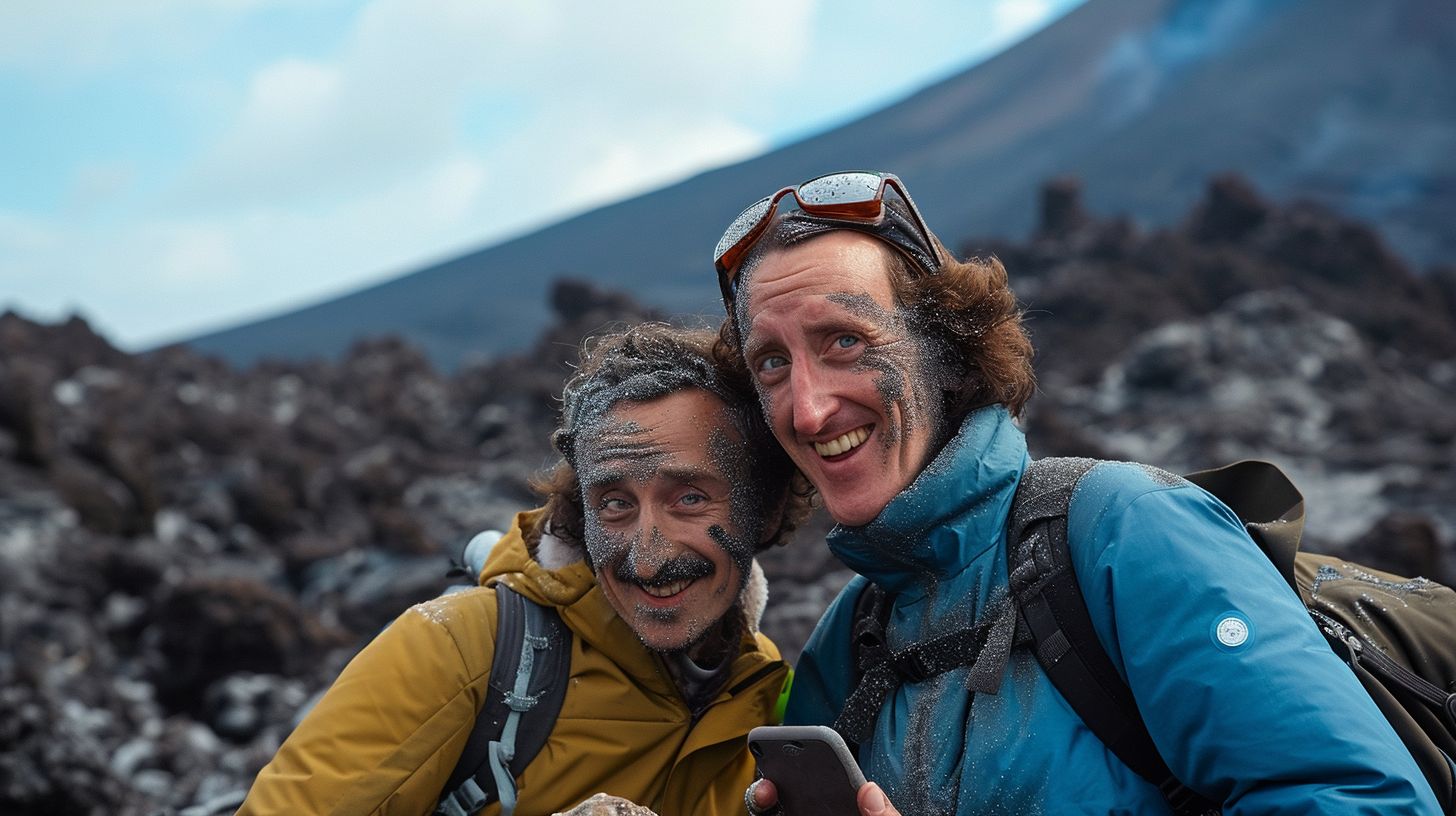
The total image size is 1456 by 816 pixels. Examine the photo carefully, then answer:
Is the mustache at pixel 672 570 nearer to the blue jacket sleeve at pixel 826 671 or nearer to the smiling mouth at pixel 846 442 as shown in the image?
the blue jacket sleeve at pixel 826 671

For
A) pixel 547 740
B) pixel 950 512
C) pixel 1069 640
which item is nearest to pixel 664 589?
pixel 547 740

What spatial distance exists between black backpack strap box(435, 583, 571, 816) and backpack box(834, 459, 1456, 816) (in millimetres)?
645

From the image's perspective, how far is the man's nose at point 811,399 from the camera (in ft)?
8.52

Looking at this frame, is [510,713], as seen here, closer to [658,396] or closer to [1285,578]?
[658,396]

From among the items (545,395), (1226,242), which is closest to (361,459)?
(545,395)

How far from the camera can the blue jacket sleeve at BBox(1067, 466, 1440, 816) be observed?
76.2 inches

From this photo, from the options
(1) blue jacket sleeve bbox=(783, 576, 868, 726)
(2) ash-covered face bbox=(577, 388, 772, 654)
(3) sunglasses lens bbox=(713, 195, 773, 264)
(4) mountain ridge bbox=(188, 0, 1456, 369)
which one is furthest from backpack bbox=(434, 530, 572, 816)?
(4) mountain ridge bbox=(188, 0, 1456, 369)

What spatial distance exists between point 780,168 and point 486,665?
45.0 metres

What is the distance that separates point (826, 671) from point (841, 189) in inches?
42.3

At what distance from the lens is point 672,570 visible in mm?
2863

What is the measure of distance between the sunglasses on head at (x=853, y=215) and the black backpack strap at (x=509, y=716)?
93 centimetres

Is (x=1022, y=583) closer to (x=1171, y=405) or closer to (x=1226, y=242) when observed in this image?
(x=1171, y=405)

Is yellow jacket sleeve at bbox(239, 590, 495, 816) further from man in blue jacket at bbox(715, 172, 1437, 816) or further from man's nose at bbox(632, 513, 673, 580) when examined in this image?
man in blue jacket at bbox(715, 172, 1437, 816)

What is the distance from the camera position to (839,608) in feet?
9.91
